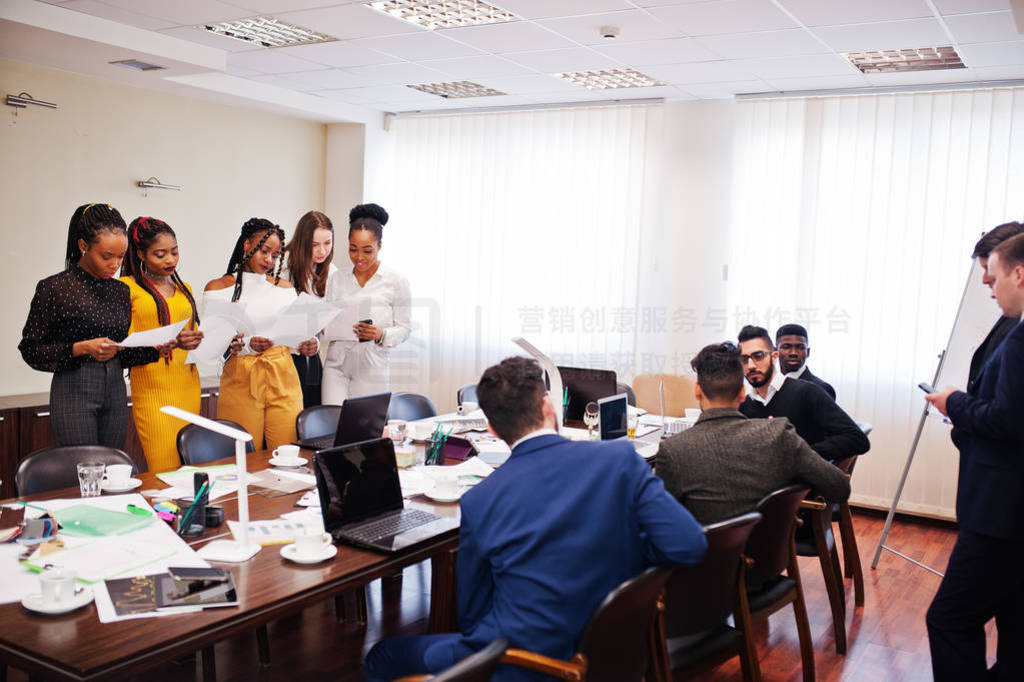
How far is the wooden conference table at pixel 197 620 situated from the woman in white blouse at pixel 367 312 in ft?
7.61

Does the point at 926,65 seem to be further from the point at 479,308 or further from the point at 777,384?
the point at 479,308

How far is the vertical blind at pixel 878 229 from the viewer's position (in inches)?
226

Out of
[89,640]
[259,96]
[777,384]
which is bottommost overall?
[89,640]

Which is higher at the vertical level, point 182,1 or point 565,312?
A: point 182,1

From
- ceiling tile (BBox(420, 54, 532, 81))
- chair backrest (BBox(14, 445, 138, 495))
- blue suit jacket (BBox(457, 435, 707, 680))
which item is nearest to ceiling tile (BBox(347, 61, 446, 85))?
ceiling tile (BBox(420, 54, 532, 81))

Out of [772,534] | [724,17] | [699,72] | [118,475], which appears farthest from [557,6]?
[118,475]

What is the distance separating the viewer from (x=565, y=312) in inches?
287

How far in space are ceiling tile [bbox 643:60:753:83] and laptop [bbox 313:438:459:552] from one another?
379cm

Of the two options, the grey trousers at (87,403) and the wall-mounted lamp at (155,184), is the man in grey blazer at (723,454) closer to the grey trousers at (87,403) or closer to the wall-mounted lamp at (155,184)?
the grey trousers at (87,403)

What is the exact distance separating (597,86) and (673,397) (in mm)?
2377

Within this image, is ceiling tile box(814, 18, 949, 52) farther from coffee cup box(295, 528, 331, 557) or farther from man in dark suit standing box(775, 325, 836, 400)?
coffee cup box(295, 528, 331, 557)

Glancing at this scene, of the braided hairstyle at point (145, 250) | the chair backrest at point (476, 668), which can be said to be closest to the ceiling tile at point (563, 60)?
the braided hairstyle at point (145, 250)

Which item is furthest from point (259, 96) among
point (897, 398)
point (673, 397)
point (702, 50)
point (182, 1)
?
point (897, 398)

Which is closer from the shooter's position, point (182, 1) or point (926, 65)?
point (182, 1)
